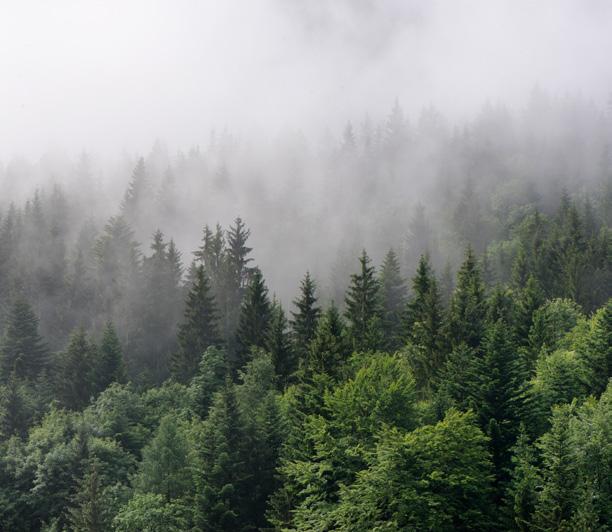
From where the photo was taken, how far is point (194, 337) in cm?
8488

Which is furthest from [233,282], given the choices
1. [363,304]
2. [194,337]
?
[363,304]

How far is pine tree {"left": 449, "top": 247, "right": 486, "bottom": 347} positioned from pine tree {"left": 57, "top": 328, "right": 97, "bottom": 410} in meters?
39.1

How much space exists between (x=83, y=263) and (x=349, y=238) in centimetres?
5685

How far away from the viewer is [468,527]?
39406mm

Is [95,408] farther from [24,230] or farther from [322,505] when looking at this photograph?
[24,230]

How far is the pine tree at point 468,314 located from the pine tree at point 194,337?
31.1m

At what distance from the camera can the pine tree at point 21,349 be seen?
291 ft

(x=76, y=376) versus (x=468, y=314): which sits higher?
(x=468, y=314)

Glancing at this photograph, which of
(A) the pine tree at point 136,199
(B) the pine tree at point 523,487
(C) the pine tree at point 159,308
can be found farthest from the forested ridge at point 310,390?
(A) the pine tree at point 136,199

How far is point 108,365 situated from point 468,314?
39.6 meters

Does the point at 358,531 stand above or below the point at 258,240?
below

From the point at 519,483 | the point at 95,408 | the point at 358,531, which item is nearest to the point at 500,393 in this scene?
the point at 519,483

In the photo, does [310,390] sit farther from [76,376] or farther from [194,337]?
[76,376]

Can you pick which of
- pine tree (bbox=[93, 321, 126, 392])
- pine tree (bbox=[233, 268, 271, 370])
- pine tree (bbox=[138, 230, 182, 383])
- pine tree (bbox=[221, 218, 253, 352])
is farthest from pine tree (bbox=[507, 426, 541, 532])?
pine tree (bbox=[138, 230, 182, 383])
